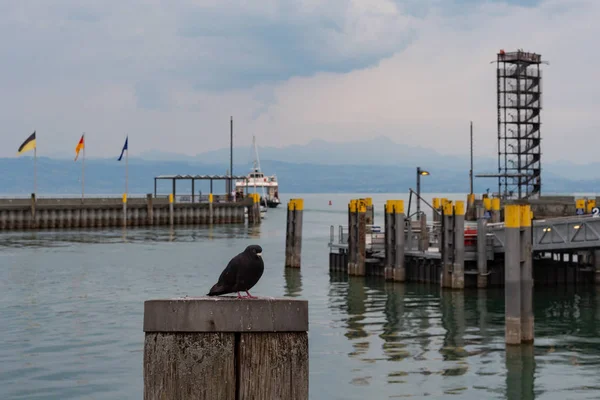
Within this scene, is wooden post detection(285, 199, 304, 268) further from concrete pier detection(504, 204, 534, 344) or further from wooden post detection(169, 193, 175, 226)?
wooden post detection(169, 193, 175, 226)

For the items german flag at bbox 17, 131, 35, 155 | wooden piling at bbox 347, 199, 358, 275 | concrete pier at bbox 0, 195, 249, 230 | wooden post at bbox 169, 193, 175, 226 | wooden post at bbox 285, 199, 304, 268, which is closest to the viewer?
wooden piling at bbox 347, 199, 358, 275

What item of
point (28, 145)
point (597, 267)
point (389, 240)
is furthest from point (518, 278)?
point (28, 145)

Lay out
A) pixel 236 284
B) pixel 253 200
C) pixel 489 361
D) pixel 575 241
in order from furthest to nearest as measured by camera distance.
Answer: pixel 253 200
pixel 575 241
pixel 489 361
pixel 236 284

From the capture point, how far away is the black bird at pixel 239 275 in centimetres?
623

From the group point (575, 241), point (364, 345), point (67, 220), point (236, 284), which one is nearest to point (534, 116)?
point (67, 220)

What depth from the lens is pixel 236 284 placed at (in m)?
6.25

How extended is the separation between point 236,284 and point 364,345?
19503 millimetres

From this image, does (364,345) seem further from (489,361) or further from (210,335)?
(210,335)

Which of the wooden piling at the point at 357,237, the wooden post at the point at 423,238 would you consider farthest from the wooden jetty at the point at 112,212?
the wooden post at the point at 423,238

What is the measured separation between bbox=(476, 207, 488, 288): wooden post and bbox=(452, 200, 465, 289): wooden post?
2.42ft

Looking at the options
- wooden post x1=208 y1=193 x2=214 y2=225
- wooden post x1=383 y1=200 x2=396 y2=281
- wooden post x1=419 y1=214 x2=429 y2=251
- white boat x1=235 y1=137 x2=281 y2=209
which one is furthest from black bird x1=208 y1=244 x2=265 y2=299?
white boat x1=235 y1=137 x2=281 y2=209

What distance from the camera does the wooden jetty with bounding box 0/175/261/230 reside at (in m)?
88.1

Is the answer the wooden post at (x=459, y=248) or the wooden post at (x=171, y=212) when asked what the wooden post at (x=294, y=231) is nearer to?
the wooden post at (x=459, y=248)

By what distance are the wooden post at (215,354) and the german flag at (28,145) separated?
82959mm
